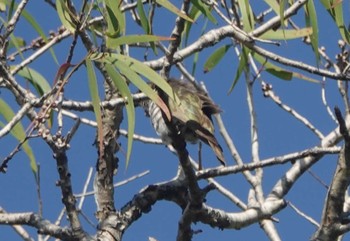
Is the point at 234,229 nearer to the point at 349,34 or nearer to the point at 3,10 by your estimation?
the point at 349,34

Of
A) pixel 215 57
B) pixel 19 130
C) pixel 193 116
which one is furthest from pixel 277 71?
pixel 19 130

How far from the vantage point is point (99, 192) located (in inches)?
128

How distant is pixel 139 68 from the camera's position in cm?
274

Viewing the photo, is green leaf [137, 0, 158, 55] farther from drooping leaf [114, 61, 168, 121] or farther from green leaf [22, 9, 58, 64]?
green leaf [22, 9, 58, 64]

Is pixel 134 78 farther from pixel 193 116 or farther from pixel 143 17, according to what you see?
pixel 193 116

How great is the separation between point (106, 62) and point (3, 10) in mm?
1058

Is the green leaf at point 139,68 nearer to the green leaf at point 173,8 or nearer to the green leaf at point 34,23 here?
the green leaf at point 173,8

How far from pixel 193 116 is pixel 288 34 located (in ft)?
3.48

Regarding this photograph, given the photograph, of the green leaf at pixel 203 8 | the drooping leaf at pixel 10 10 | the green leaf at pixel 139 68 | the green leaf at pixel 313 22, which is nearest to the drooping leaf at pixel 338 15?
the green leaf at pixel 313 22

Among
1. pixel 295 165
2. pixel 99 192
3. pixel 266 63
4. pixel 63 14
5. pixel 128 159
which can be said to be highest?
pixel 266 63

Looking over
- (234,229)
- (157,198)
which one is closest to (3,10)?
(157,198)

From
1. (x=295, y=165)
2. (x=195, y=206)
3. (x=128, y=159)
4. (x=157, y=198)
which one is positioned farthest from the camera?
(x=295, y=165)

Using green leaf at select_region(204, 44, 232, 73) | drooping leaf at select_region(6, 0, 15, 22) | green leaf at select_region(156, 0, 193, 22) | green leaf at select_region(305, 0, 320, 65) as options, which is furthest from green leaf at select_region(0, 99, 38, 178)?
green leaf at select_region(305, 0, 320, 65)

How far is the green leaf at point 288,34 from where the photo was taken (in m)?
3.30
